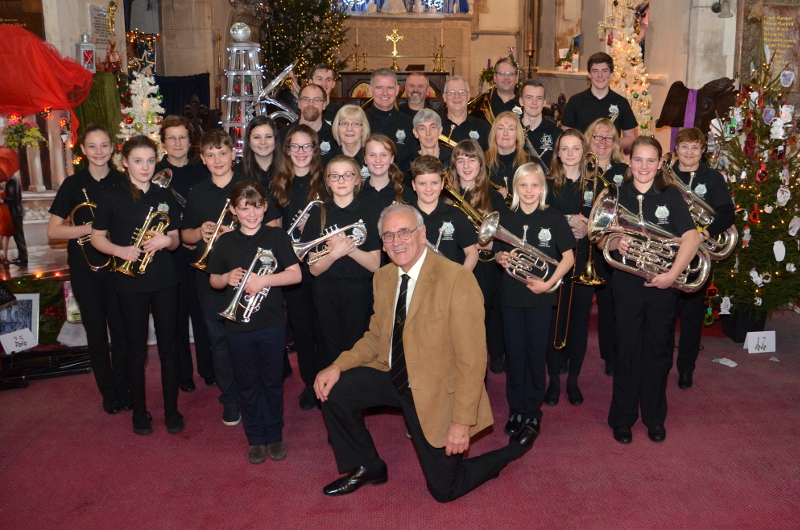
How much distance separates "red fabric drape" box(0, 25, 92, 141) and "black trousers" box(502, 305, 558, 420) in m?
4.67

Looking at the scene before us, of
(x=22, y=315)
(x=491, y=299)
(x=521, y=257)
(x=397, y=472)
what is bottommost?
(x=397, y=472)

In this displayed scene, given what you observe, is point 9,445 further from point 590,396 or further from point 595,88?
point 595,88

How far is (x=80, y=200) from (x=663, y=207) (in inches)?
150

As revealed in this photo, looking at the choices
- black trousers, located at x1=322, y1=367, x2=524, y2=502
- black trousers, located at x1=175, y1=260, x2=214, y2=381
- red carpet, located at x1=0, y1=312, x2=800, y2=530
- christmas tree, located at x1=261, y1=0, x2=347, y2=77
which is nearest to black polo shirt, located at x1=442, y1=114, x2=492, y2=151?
red carpet, located at x1=0, y1=312, x2=800, y2=530

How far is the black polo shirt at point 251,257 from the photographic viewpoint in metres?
4.15

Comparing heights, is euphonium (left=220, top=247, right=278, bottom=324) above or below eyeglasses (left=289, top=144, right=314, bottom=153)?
below

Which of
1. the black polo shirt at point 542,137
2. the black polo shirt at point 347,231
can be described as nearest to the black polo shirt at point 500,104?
the black polo shirt at point 542,137

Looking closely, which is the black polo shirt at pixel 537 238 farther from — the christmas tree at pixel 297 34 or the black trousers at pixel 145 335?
the christmas tree at pixel 297 34

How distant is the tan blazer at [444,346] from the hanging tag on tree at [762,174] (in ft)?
12.4

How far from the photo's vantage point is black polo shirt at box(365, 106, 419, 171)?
238 inches

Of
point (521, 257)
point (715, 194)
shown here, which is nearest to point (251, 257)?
point (521, 257)

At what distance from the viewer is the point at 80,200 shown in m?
4.77

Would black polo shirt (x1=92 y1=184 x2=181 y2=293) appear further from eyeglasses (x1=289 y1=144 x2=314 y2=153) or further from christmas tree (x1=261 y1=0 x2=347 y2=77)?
christmas tree (x1=261 y1=0 x2=347 y2=77)

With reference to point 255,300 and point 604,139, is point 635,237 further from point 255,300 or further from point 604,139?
point 255,300
